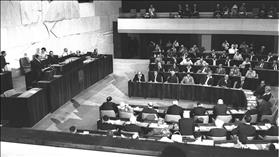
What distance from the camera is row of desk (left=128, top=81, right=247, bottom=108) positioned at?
11224mm

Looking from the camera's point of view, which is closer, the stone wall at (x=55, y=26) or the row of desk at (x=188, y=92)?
the row of desk at (x=188, y=92)

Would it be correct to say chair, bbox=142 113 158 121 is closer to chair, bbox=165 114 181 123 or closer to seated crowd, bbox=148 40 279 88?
chair, bbox=165 114 181 123

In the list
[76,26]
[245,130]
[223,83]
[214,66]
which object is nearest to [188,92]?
[223,83]

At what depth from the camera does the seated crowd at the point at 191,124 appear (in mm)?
7195

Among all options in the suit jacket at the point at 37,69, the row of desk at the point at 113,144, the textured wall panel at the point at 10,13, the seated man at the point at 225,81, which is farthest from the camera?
the textured wall panel at the point at 10,13

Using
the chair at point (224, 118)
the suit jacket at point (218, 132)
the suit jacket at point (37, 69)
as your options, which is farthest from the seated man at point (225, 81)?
the suit jacket at point (37, 69)

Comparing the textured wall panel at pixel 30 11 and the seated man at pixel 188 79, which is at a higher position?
the textured wall panel at pixel 30 11

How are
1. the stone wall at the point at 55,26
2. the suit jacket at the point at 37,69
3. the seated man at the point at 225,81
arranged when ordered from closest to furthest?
the seated man at the point at 225,81, the suit jacket at the point at 37,69, the stone wall at the point at 55,26

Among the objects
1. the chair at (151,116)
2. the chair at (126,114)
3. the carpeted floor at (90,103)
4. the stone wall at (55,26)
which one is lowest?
the carpeted floor at (90,103)

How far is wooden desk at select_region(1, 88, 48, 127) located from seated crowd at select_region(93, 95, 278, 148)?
2.06 meters

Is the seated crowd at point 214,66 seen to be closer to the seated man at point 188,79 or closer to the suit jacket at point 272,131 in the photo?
the seated man at point 188,79

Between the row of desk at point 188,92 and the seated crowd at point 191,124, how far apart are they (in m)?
1.47

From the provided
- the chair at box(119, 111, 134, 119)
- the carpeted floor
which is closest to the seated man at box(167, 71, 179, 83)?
the carpeted floor

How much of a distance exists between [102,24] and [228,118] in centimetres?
1467
